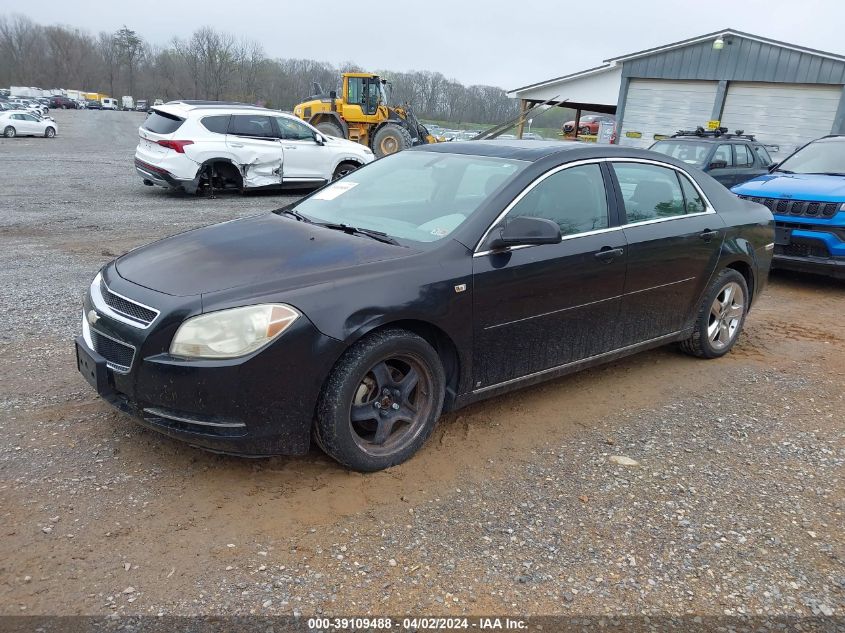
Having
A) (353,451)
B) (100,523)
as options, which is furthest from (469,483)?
(100,523)

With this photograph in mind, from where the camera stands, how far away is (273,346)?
2863mm

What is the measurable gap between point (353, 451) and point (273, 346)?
2.21 feet

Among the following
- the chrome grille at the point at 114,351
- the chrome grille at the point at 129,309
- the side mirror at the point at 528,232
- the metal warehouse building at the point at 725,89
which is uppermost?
the metal warehouse building at the point at 725,89

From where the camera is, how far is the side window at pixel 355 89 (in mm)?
20750

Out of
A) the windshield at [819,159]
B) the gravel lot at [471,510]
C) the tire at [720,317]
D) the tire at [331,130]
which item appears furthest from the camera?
the tire at [331,130]

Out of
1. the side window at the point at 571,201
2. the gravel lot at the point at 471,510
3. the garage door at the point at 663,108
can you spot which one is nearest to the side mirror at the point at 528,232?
the side window at the point at 571,201

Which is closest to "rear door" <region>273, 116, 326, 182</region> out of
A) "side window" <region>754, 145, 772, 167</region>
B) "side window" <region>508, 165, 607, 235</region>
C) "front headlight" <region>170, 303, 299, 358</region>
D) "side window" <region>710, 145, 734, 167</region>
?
"side window" <region>710, 145, 734, 167</region>

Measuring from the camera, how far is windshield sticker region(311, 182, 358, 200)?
14.4ft

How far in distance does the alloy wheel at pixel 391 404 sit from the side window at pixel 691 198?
8.53ft

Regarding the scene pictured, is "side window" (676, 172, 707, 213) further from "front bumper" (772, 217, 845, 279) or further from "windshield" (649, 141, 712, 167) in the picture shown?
"windshield" (649, 141, 712, 167)

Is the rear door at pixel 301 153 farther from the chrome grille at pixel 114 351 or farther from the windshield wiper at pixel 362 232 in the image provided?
the chrome grille at pixel 114 351

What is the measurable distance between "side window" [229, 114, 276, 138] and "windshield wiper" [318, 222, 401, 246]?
996 cm

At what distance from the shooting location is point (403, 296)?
3.19m

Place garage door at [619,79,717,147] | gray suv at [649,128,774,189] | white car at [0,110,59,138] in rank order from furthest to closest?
white car at [0,110,59,138] < garage door at [619,79,717,147] < gray suv at [649,128,774,189]
